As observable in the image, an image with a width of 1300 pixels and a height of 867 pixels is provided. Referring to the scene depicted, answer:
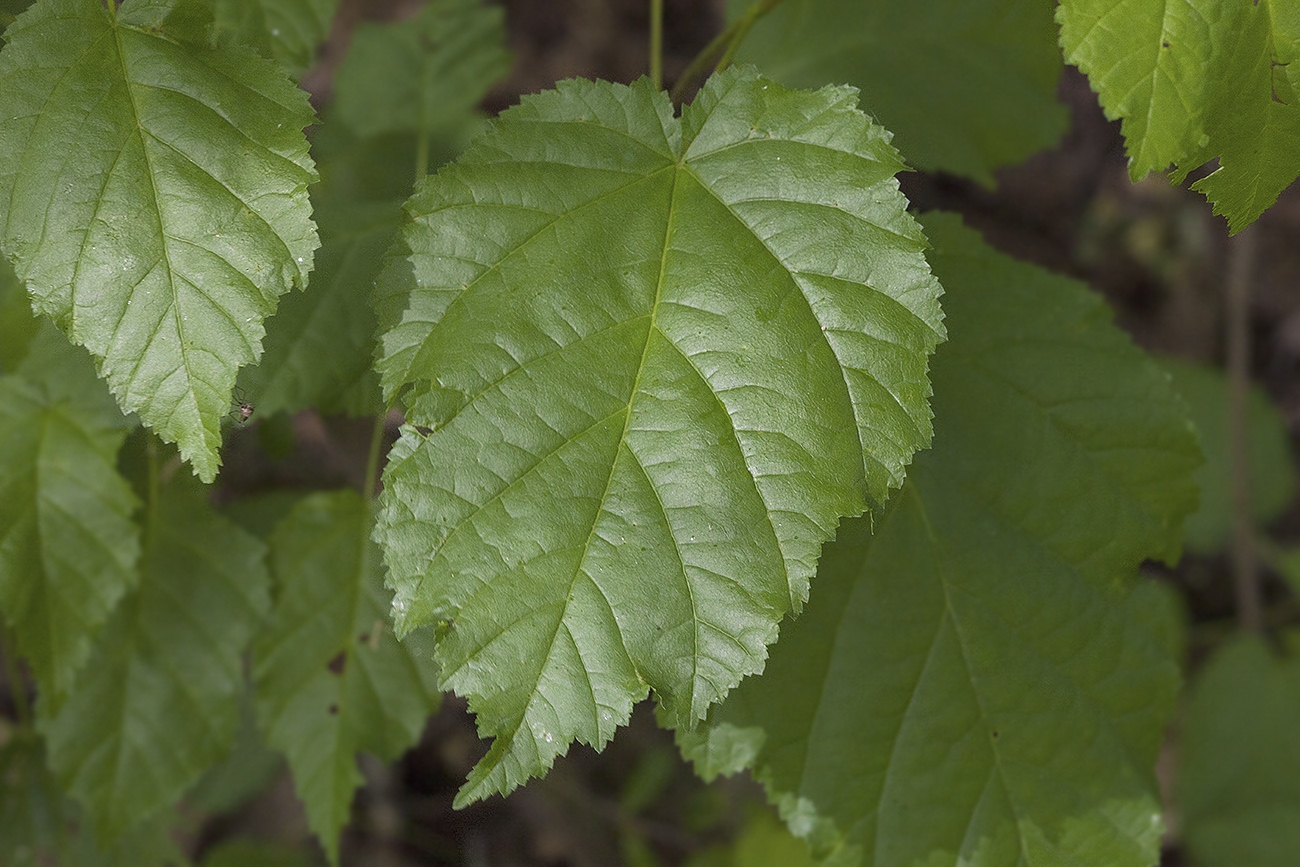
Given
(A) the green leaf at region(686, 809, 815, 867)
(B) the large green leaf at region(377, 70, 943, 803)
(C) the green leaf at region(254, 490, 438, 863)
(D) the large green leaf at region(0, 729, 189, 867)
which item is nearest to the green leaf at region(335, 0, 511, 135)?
(C) the green leaf at region(254, 490, 438, 863)

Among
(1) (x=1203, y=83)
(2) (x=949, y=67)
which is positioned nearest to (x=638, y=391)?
(1) (x=1203, y=83)

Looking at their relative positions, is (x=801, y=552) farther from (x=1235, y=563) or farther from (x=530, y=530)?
(x=1235, y=563)

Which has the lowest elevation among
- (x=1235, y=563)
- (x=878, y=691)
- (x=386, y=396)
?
(x=1235, y=563)

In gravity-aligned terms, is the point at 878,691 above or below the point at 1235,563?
above

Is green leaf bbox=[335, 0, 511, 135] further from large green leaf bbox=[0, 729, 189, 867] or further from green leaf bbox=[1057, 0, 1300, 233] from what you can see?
large green leaf bbox=[0, 729, 189, 867]

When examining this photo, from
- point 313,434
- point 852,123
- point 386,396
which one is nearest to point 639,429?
point 386,396

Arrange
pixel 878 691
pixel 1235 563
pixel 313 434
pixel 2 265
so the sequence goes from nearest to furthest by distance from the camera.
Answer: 1. pixel 878 691
2. pixel 2 265
3. pixel 313 434
4. pixel 1235 563

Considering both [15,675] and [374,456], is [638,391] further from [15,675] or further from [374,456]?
[15,675]
